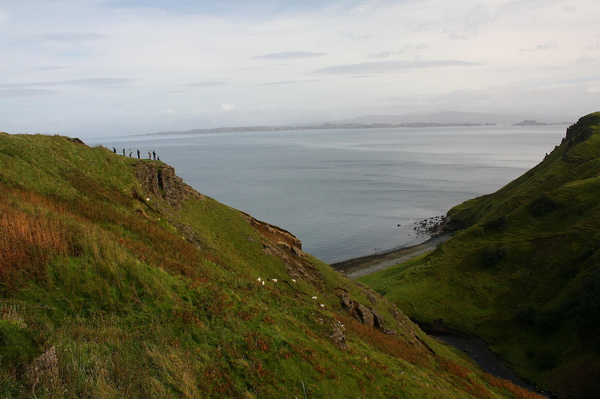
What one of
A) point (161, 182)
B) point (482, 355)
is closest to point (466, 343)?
point (482, 355)

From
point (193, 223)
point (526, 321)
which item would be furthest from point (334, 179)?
point (193, 223)

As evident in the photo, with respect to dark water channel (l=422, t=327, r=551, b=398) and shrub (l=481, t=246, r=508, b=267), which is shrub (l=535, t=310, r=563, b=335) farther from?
shrub (l=481, t=246, r=508, b=267)

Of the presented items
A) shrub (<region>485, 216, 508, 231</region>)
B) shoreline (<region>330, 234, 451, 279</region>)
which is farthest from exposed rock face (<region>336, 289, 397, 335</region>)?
shrub (<region>485, 216, 508, 231</region>)

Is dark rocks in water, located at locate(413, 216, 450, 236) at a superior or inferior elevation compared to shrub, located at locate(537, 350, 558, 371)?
superior

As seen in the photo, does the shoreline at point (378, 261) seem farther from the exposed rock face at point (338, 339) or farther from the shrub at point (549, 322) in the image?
the exposed rock face at point (338, 339)

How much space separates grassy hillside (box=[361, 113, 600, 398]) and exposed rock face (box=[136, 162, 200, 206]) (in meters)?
43.7

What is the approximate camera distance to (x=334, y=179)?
645 feet

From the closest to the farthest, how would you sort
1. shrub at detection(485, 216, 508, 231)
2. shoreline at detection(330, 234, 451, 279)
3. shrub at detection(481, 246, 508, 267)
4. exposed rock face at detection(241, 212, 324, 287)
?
exposed rock face at detection(241, 212, 324, 287) < shrub at detection(481, 246, 508, 267) < shrub at detection(485, 216, 508, 231) < shoreline at detection(330, 234, 451, 279)

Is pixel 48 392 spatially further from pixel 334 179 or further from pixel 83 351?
pixel 334 179

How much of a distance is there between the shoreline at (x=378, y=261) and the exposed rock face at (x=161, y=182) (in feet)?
175

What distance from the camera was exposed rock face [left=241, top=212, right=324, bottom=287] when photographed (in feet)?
136

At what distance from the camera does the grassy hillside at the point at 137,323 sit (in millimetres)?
11164

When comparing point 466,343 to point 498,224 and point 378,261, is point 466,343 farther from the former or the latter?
point 378,261

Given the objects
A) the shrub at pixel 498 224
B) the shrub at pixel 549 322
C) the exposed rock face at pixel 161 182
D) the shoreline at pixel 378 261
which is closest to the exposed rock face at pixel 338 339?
the exposed rock face at pixel 161 182
